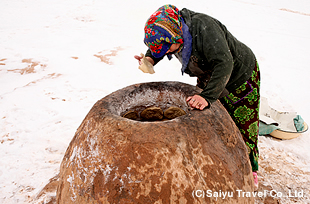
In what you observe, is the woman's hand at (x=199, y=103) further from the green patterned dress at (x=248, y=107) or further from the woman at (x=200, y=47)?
the green patterned dress at (x=248, y=107)

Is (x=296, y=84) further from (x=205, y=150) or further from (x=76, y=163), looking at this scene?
(x=76, y=163)

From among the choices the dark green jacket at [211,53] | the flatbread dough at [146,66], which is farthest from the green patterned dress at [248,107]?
the flatbread dough at [146,66]

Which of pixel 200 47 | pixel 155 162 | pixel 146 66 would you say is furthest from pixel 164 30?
pixel 155 162

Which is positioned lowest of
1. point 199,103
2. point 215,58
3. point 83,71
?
point 83,71

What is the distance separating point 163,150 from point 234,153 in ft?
1.40

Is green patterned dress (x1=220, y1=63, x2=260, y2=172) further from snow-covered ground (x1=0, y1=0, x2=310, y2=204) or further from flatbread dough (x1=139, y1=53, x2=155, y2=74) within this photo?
snow-covered ground (x1=0, y1=0, x2=310, y2=204)

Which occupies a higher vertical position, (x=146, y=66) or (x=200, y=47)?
(x=200, y=47)

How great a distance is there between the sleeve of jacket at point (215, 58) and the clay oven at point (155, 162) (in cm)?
12

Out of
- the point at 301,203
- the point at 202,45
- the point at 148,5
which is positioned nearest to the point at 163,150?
the point at 202,45

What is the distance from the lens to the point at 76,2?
898cm

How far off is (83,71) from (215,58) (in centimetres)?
390

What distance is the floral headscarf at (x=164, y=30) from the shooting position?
3.75 feet

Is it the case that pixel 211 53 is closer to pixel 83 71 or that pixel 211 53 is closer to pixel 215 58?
pixel 215 58

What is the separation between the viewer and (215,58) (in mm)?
1145
